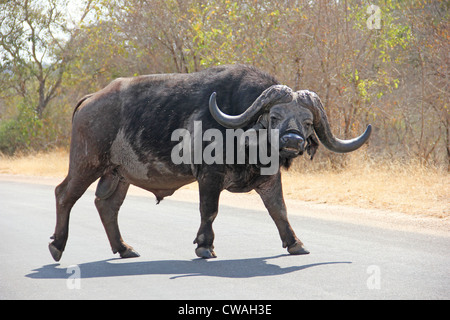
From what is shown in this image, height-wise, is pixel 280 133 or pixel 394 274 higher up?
pixel 280 133

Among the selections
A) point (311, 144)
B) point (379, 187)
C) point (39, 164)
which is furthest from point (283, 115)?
point (39, 164)

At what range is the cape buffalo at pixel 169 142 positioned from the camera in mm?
7320

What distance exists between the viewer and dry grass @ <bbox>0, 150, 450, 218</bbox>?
11.8 meters

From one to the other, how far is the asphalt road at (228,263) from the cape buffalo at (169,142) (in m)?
0.42

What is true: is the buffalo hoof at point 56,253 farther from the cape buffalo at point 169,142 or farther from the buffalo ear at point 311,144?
the buffalo ear at point 311,144

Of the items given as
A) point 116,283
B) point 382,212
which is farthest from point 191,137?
point 382,212

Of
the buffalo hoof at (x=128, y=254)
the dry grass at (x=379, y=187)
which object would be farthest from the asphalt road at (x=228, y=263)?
the dry grass at (x=379, y=187)

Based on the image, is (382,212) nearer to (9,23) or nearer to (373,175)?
(373,175)

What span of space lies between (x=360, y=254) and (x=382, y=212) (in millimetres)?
3955

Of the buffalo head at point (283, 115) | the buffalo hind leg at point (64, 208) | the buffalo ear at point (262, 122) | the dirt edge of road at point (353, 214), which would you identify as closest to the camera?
the buffalo head at point (283, 115)

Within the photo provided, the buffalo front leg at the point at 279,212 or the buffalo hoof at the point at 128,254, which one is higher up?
the buffalo front leg at the point at 279,212

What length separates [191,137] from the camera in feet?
24.5

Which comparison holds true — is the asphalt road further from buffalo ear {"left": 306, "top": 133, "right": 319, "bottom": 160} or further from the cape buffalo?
buffalo ear {"left": 306, "top": 133, "right": 319, "bottom": 160}

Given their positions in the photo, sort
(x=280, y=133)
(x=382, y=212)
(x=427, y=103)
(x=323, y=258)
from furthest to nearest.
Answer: (x=427, y=103), (x=382, y=212), (x=323, y=258), (x=280, y=133)
